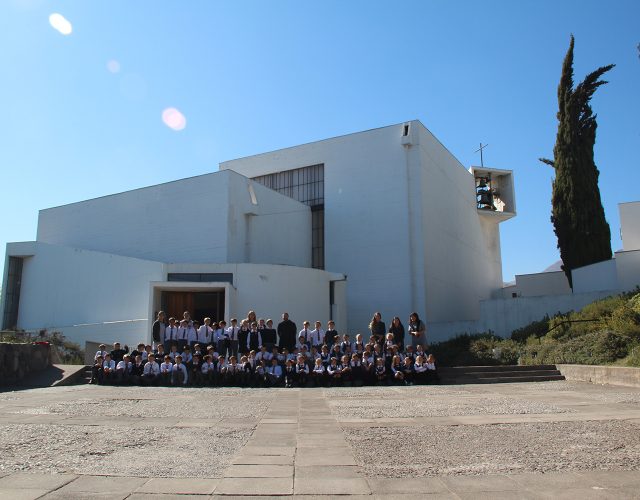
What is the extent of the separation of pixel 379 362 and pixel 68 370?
8.07m

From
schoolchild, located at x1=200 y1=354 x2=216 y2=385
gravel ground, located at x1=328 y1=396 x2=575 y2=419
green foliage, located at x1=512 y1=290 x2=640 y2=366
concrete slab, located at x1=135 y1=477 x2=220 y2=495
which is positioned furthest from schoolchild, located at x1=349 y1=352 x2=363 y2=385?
concrete slab, located at x1=135 y1=477 x2=220 y2=495

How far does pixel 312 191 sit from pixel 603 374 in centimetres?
2099

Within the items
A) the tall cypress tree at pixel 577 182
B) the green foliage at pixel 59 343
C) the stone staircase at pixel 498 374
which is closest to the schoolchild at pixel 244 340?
the stone staircase at pixel 498 374

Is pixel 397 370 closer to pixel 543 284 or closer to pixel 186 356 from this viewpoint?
pixel 186 356

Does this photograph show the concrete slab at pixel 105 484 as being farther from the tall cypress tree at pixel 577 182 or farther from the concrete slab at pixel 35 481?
the tall cypress tree at pixel 577 182

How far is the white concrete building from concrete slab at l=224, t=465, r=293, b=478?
1514 cm

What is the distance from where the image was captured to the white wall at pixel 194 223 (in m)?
24.1

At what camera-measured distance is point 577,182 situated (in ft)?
85.2

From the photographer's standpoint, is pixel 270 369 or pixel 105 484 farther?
pixel 270 369

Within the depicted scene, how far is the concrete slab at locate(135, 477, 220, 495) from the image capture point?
142 inches

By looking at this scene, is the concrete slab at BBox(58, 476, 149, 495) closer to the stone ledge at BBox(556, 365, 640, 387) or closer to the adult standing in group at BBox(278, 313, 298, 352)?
the stone ledge at BBox(556, 365, 640, 387)

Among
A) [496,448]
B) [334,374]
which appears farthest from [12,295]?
[496,448]

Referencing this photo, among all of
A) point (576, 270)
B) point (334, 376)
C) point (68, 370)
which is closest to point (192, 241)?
point (68, 370)

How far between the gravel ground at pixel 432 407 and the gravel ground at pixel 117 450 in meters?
2.15
